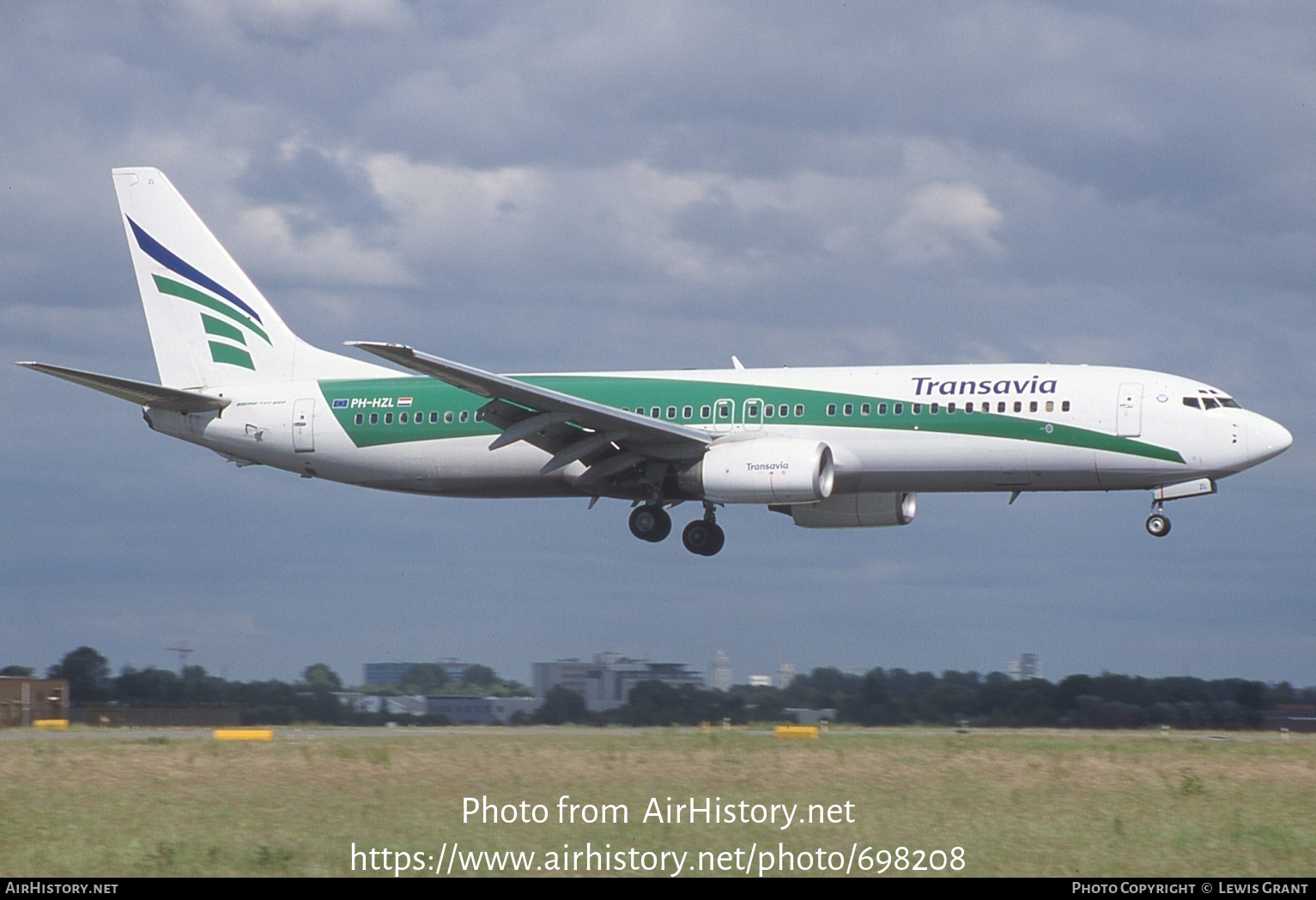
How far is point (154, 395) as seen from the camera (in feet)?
143

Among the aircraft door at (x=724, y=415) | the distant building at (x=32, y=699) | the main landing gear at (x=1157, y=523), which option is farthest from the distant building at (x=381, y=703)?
the main landing gear at (x=1157, y=523)

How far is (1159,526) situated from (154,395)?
25.4 m

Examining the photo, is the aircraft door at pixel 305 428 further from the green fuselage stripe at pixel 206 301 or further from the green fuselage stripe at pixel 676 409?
the green fuselage stripe at pixel 206 301

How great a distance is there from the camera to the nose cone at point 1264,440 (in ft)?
119

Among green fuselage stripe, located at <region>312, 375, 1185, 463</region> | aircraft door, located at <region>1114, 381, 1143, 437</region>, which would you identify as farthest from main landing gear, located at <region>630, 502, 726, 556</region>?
aircraft door, located at <region>1114, 381, 1143, 437</region>

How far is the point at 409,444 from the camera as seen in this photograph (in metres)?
42.5

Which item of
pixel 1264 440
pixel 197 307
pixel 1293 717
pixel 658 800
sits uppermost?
pixel 197 307

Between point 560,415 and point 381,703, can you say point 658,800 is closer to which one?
point 560,415

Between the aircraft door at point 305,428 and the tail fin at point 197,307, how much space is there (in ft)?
5.25

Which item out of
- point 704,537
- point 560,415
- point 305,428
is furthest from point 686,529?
point 305,428

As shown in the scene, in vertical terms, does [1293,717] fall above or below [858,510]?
below
